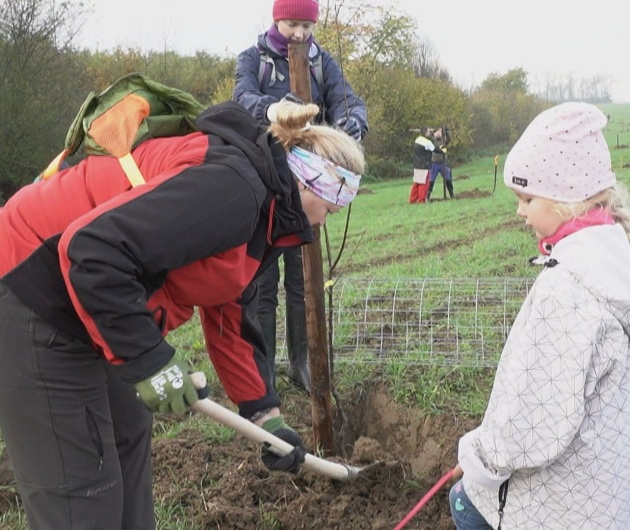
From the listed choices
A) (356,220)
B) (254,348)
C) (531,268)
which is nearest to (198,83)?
(356,220)

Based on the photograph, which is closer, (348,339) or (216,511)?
(216,511)

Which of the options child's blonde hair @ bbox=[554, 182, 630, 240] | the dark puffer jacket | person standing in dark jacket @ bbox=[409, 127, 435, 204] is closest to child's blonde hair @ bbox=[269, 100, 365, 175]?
child's blonde hair @ bbox=[554, 182, 630, 240]

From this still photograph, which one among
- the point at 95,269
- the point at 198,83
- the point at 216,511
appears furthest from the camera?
the point at 198,83

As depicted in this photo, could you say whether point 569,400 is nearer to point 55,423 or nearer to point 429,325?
point 55,423

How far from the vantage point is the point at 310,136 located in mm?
2168

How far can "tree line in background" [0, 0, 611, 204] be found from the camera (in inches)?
571

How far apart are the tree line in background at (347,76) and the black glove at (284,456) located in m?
1.70

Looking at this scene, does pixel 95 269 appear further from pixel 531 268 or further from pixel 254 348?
pixel 531 268

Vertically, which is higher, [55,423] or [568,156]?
[568,156]

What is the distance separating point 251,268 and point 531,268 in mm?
5281

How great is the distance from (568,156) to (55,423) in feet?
5.21

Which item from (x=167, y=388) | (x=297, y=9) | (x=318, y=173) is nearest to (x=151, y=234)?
(x=167, y=388)

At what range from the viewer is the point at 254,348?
2643 millimetres

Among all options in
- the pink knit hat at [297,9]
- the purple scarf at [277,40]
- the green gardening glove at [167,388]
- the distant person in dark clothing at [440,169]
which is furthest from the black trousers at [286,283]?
the distant person in dark clothing at [440,169]
